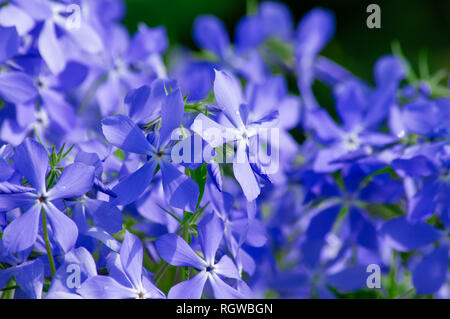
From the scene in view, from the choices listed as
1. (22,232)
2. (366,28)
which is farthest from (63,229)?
(366,28)

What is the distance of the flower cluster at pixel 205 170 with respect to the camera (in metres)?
0.53

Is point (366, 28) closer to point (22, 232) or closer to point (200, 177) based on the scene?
point (200, 177)

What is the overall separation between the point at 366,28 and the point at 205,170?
0.96 meters

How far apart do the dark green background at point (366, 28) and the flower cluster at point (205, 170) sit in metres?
0.44

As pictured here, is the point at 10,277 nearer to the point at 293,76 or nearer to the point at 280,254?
the point at 280,254

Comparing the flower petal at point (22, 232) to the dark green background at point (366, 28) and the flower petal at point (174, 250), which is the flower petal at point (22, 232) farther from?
the dark green background at point (366, 28)

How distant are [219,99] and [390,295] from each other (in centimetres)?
30

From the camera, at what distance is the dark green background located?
140 centimetres

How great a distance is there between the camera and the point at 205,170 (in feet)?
1.81

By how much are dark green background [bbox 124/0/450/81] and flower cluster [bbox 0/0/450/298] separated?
0.44 meters

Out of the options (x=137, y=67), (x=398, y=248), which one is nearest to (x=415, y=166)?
(x=398, y=248)

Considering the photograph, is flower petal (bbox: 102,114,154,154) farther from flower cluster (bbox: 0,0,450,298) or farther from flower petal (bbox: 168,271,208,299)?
flower petal (bbox: 168,271,208,299)

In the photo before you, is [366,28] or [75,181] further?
[366,28]

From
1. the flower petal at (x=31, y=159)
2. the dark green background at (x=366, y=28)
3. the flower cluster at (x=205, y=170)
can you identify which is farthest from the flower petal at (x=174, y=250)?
the dark green background at (x=366, y=28)
